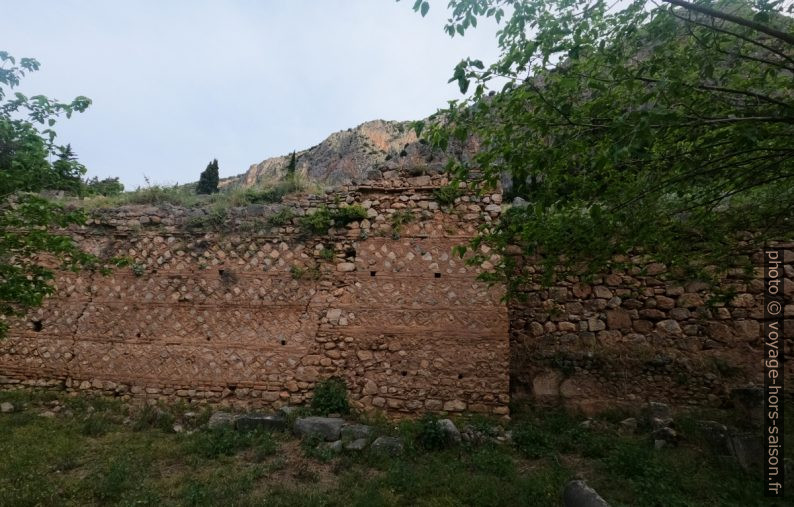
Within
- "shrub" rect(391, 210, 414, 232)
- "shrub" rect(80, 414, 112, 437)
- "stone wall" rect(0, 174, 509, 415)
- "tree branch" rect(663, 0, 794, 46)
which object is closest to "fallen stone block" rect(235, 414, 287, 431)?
"stone wall" rect(0, 174, 509, 415)

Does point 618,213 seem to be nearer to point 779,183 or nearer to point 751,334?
point 779,183

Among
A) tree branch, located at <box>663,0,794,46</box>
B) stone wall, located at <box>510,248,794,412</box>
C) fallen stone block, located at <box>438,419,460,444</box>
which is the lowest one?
fallen stone block, located at <box>438,419,460,444</box>

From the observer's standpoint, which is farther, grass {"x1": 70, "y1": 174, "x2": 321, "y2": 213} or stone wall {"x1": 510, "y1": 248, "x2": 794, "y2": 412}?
grass {"x1": 70, "y1": 174, "x2": 321, "y2": 213}

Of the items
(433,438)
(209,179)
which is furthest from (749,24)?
(209,179)

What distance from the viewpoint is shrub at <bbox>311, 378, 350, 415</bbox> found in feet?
24.4

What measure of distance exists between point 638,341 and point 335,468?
5.75 m

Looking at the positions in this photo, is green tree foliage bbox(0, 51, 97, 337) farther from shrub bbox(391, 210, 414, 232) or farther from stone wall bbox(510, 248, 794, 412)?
stone wall bbox(510, 248, 794, 412)

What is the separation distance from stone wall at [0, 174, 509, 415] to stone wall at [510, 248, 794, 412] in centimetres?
125

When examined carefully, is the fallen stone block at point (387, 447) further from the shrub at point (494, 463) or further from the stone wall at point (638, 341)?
the stone wall at point (638, 341)

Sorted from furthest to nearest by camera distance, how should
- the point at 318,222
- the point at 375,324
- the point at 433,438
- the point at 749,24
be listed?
the point at 318,222 < the point at 375,324 < the point at 433,438 < the point at 749,24

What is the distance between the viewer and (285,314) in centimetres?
812

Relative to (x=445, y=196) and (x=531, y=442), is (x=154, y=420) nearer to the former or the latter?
(x=531, y=442)

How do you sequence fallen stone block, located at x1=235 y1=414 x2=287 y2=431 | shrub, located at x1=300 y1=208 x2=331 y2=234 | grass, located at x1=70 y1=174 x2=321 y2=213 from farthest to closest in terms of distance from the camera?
grass, located at x1=70 y1=174 x2=321 y2=213 < shrub, located at x1=300 y1=208 x2=331 y2=234 < fallen stone block, located at x1=235 y1=414 x2=287 y2=431

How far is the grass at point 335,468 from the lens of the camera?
4.78 m
